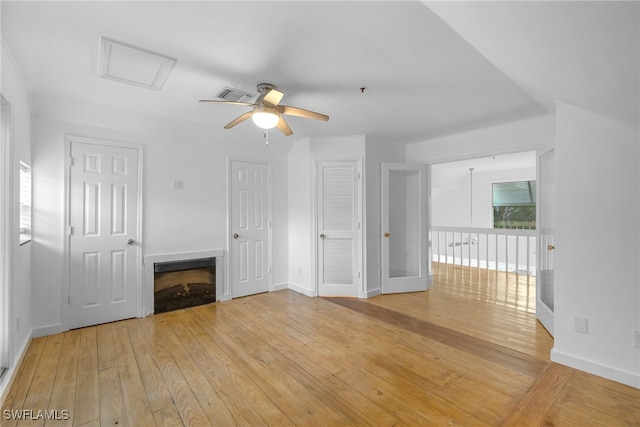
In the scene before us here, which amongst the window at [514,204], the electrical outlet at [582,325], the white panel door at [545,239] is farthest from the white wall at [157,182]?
the window at [514,204]

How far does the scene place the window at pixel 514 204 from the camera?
7.52 metres

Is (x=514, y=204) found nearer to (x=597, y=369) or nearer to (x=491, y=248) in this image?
(x=491, y=248)

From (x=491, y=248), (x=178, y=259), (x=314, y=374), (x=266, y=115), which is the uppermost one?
(x=266, y=115)

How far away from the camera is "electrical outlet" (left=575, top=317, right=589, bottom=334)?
2.36 m

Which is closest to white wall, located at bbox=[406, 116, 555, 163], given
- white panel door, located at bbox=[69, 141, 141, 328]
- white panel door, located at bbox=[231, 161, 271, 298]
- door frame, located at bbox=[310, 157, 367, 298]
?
door frame, located at bbox=[310, 157, 367, 298]

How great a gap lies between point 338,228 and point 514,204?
596cm

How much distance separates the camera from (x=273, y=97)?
2.30 metres

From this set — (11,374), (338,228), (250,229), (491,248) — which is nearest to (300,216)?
(338,228)

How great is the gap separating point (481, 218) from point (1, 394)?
9289 millimetres

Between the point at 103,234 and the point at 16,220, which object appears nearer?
the point at 16,220

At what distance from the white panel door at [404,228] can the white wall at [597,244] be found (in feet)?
7.13

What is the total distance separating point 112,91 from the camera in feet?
9.12

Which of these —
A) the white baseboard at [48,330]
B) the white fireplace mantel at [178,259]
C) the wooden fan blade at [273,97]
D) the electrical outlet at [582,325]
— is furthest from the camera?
the white fireplace mantel at [178,259]

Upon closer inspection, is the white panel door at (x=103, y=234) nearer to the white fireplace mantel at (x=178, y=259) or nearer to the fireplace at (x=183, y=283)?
the white fireplace mantel at (x=178, y=259)
